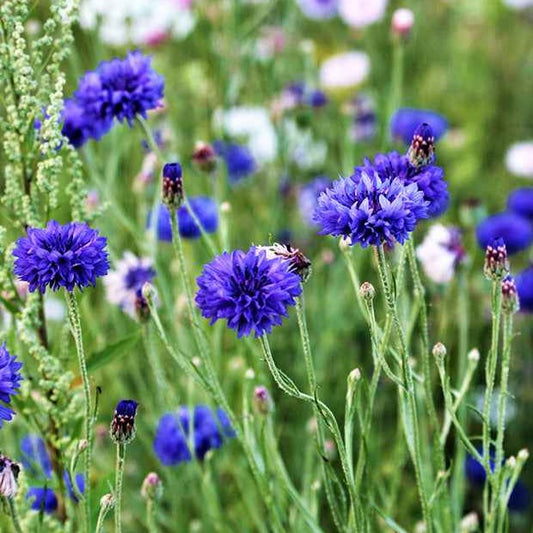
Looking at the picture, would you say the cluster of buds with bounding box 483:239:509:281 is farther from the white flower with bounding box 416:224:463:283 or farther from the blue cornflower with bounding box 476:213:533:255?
the blue cornflower with bounding box 476:213:533:255

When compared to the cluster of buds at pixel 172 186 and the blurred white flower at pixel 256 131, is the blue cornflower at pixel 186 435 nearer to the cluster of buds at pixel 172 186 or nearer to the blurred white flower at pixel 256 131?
the cluster of buds at pixel 172 186

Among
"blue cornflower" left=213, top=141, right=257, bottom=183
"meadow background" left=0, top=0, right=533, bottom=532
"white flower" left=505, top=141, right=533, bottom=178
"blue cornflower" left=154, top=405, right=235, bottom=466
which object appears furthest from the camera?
"white flower" left=505, top=141, right=533, bottom=178

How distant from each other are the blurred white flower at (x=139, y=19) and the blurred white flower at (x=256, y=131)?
0.71 feet

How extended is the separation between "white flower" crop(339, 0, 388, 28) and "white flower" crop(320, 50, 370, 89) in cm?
12

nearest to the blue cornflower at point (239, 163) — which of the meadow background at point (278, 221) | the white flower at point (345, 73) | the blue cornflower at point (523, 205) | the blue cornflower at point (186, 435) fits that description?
the meadow background at point (278, 221)

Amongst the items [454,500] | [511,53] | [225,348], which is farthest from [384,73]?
[454,500]

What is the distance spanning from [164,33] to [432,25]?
100 cm

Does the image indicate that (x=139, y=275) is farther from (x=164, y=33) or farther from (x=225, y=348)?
(x=164, y=33)

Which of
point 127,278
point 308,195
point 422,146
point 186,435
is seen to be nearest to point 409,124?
point 308,195

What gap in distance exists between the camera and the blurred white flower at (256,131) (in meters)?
1.96

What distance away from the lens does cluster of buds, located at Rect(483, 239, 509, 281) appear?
801 millimetres

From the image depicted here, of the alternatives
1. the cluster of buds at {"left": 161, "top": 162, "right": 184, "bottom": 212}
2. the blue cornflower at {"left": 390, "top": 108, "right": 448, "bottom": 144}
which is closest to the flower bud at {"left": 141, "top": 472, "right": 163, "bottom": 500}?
the cluster of buds at {"left": 161, "top": 162, "right": 184, "bottom": 212}

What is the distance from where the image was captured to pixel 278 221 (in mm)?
1796

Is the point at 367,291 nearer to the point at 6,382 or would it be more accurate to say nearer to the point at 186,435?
the point at 6,382
